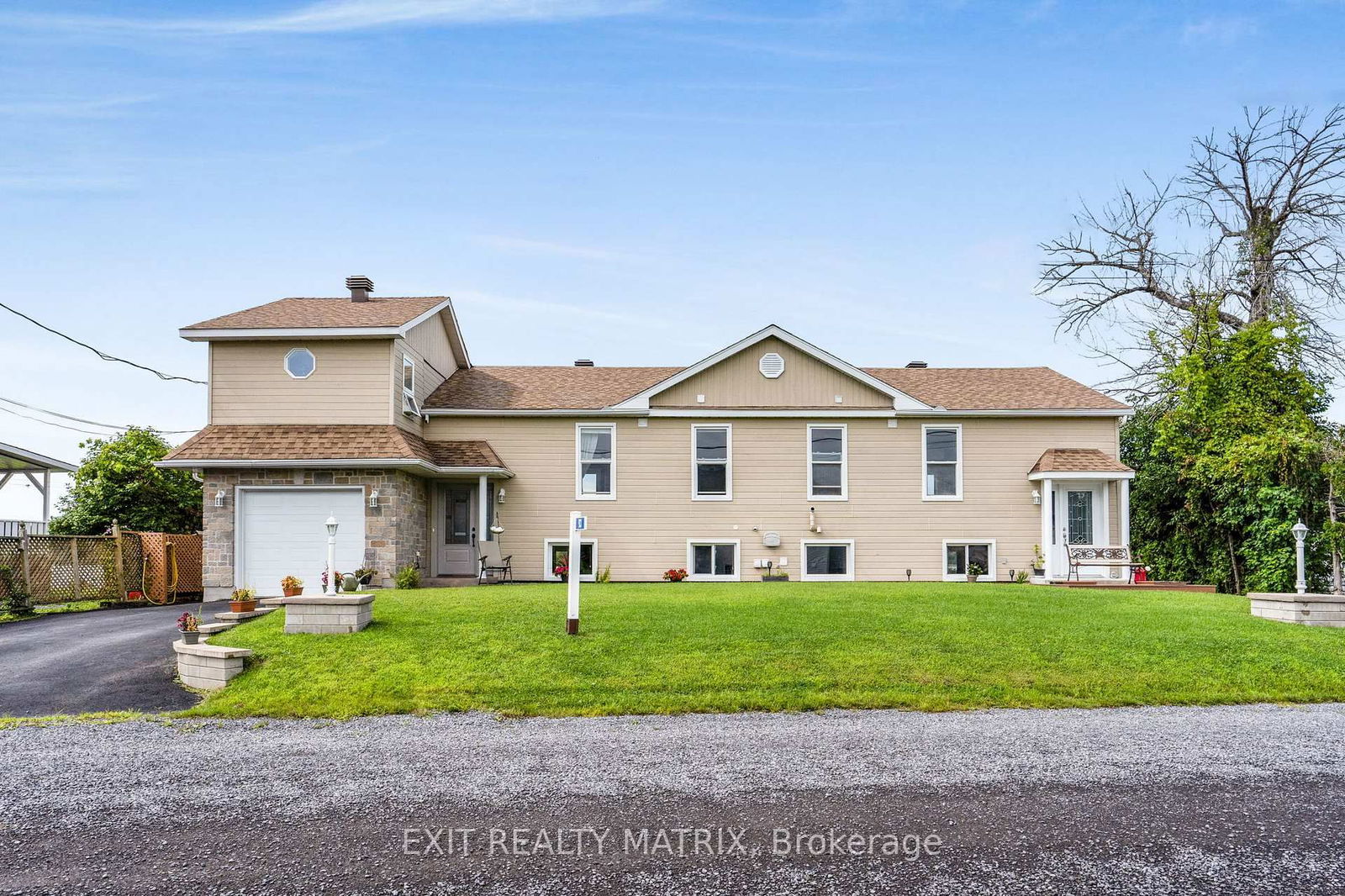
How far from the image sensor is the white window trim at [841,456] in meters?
19.2

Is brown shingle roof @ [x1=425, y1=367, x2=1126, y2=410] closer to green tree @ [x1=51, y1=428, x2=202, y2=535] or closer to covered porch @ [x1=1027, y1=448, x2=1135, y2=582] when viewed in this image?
covered porch @ [x1=1027, y1=448, x2=1135, y2=582]

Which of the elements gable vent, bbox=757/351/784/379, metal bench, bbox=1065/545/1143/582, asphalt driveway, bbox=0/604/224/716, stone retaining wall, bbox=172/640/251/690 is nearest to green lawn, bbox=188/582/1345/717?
stone retaining wall, bbox=172/640/251/690

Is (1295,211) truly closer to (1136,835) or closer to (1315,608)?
(1315,608)

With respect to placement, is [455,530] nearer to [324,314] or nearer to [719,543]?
[324,314]

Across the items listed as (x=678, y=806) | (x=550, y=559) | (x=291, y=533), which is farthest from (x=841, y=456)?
(x=678, y=806)

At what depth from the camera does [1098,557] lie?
18469 millimetres

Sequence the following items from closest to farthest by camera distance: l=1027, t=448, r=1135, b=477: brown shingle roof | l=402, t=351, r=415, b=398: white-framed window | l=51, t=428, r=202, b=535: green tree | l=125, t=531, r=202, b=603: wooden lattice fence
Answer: l=125, t=531, r=202, b=603: wooden lattice fence
l=402, t=351, r=415, b=398: white-framed window
l=1027, t=448, r=1135, b=477: brown shingle roof
l=51, t=428, r=202, b=535: green tree

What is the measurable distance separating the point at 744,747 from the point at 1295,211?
2386 centimetres

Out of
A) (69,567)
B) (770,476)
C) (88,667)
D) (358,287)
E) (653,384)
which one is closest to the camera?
(88,667)

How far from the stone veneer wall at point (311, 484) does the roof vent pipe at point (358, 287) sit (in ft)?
16.4

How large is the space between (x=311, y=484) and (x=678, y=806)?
45.0ft

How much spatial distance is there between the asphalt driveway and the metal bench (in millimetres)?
15581

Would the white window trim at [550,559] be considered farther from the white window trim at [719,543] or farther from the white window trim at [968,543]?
the white window trim at [968,543]

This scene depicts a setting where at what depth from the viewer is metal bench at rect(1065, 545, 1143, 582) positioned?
18.1 metres
